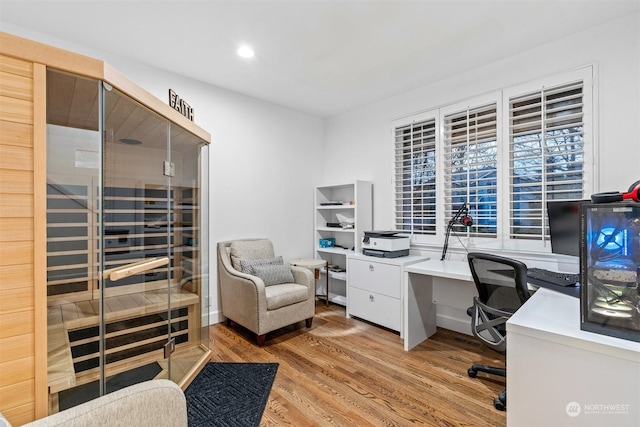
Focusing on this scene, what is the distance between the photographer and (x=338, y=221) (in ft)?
13.7

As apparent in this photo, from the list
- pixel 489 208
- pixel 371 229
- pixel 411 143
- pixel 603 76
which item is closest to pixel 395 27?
pixel 411 143

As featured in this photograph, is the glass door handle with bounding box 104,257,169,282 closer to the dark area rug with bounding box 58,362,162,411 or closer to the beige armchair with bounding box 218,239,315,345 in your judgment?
the dark area rug with bounding box 58,362,162,411

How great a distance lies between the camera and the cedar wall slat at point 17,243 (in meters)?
1.02

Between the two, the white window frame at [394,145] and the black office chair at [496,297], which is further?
the white window frame at [394,145]

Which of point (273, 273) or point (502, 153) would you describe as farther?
point (273, 273)

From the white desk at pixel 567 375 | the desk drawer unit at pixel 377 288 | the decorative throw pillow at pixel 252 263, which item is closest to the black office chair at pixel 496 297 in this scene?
the white desk at pixel 567 375

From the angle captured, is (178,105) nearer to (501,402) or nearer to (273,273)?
(273,273)

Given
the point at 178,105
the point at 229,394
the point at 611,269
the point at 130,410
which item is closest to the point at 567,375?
the point at 611,269

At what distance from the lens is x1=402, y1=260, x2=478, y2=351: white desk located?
8.70 ft

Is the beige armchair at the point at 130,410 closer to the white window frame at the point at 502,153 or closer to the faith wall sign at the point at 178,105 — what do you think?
the faith wall sign at the point at 178,105

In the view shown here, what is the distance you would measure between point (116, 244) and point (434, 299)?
288 centimetres

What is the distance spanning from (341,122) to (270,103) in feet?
3.47

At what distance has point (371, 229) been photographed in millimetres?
3818

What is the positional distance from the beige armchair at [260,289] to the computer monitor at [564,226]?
216 cm
